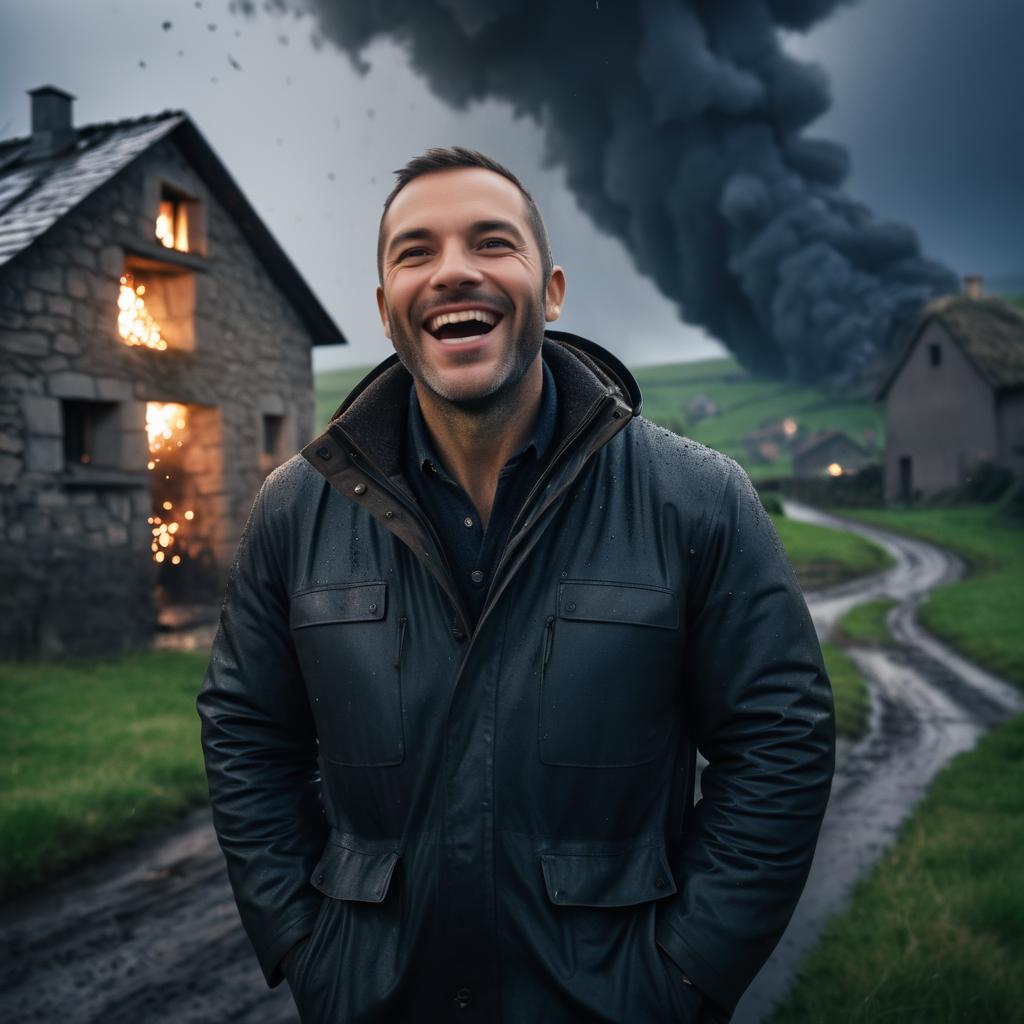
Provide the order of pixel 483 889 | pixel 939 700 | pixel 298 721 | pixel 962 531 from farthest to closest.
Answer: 1. pixel 962 531
2. pixel 939 700
3. pixel 298 721
4. pixel 483 889

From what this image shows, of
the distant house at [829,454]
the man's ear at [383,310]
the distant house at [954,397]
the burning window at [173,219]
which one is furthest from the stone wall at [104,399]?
the distant house at [829,454]

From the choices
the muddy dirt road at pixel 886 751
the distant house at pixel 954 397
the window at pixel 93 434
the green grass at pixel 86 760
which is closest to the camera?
the muddy dirt road at pixel 886 751

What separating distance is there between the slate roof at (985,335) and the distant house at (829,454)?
930 cm

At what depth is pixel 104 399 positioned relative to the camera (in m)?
10.2

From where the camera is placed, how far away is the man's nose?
1.81 meters

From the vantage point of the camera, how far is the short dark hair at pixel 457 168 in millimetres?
1888

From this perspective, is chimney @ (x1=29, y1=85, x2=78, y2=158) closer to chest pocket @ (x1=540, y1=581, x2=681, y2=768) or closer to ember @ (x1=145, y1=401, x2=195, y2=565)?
ember @ (x1=145, y1=401, x2=195, y2=565)

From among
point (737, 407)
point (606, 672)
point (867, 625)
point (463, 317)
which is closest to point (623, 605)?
point (606, 672)

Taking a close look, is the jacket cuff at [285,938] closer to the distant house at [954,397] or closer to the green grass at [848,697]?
the green grass at [848,697]

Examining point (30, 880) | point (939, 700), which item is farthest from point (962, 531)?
point (30, 880)

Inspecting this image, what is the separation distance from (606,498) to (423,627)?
0.45 metres

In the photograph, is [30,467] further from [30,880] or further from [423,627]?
[423,627]

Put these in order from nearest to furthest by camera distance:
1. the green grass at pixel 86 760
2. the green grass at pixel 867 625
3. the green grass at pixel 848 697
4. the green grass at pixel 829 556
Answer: the green grass at pixel 86 760 < the green grass at pixel 848 697 < the green grass at pixel 867 625 < the green grass at pixel 829 556

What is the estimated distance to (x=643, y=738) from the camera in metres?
1.71
